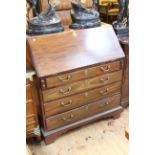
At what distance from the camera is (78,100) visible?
1.78 m

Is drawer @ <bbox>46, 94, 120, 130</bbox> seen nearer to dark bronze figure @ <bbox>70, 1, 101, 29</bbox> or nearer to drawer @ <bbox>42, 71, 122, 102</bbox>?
drawer @ <bbox>42, 71, 122, 102</bbox>

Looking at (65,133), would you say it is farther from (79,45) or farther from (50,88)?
(79,45)

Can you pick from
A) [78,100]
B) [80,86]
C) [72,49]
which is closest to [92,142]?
[78,100]

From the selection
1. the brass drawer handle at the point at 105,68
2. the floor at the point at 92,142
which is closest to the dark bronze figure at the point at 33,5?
the brass drawer handle at the point at 105,68

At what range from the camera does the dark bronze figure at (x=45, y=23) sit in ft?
5.40

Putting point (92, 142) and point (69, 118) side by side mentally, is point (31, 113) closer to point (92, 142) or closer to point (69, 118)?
point (69, 118)

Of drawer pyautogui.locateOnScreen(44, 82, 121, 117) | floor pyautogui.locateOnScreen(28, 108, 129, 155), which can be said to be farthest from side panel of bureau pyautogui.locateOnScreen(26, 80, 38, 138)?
floor pyautogui.locateOnScreen(28, 108, 129, 155)

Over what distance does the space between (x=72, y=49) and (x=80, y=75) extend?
0.77 feet

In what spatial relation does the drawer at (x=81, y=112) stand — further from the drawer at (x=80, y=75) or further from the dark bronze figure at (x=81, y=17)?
the dark bronze figure at (x=81, y=17)

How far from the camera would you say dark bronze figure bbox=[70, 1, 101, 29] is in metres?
1.81

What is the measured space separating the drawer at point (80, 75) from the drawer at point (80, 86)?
→ 44 mm
